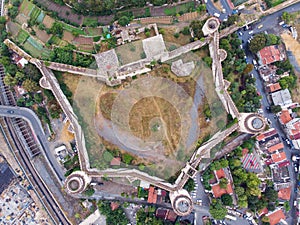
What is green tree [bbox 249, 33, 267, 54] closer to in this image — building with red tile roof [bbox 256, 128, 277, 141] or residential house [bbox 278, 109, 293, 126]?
residential house [bbox 278, 109, 293, 126]

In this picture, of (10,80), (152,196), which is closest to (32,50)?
(10,80)

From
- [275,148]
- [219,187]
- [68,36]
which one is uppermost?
[68,36]

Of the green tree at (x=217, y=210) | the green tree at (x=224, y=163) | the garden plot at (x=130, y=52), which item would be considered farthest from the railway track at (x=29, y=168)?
the green tree at (x=224, y=163)

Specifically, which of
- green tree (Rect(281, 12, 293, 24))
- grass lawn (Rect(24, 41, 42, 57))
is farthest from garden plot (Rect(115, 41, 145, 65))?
green tree (Rect(281, 12, 293, 24))

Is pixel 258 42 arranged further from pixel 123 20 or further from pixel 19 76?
pixel 19 76

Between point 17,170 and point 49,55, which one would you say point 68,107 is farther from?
point 17,170

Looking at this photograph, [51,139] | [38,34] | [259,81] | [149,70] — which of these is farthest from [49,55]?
[259,81]

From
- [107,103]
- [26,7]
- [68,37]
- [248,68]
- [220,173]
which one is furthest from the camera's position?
[26,7]
